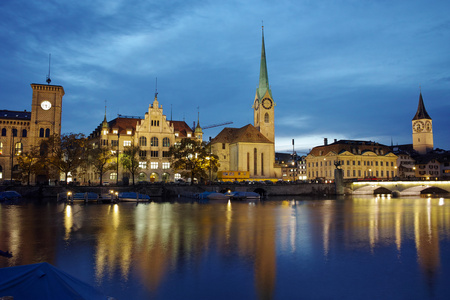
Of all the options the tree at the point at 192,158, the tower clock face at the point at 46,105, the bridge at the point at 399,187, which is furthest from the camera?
the bridge at the point at 399,187

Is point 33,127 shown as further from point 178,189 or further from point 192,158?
point 192,158

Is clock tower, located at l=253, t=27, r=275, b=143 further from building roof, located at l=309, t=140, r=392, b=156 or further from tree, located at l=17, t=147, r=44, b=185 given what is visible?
tree, located at l=17, t=147, r=44, b=185

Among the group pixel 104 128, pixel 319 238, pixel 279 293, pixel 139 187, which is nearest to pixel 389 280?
pixel 279 293

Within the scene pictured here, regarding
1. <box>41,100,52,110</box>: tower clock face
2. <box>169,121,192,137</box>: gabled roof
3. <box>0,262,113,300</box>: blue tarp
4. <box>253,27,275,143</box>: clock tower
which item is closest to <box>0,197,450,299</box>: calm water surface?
<box>0,262,113,300</box>: blue tarp

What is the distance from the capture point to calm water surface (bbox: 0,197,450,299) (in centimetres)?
1426

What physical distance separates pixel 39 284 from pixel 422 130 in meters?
193

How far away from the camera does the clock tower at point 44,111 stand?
302 feet

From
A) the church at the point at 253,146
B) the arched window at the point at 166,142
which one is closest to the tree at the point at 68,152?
the arched window at the point at 166,142

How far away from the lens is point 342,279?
1567 centimetres

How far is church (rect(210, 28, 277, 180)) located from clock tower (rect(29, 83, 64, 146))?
145 feet

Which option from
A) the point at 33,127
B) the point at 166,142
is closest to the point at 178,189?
the point at 166,142

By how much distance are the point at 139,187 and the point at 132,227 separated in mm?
47174

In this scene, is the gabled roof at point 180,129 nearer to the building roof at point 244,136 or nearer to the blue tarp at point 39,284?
the building roof at point 244,136

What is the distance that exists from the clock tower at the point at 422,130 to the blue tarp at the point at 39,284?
192 meters
